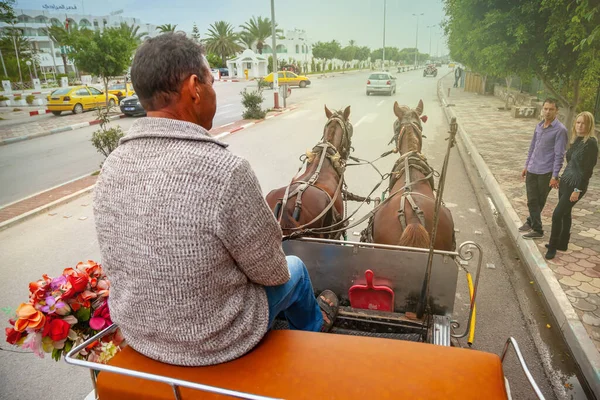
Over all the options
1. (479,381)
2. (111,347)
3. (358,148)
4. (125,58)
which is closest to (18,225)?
(111,347)

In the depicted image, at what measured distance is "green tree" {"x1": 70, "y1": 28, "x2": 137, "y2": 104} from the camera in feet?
53.7

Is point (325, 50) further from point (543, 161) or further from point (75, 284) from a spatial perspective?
point (75, 284)

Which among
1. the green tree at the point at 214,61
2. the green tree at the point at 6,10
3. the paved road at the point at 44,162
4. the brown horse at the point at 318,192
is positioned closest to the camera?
the brown horse at the point at 318,192

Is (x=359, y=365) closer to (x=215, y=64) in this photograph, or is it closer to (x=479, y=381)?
(x=479, y=381)

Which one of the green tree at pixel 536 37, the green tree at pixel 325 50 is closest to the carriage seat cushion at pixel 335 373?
the green tree at pixel 536 37

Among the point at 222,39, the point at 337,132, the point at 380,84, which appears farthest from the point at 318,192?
the point at 222,39

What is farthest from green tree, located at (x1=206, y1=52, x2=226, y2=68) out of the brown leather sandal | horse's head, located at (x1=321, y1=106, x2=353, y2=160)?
the brown leather sandal

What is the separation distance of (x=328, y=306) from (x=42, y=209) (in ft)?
20.4

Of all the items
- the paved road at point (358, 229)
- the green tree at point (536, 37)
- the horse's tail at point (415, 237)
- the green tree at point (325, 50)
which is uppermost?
the green tree at point (325, 50)

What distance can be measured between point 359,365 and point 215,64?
55304 millimetres

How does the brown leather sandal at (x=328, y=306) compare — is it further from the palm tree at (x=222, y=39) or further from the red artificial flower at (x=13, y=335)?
the palm tree at (x=222, y=39)

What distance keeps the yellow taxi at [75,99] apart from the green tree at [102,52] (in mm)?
2042

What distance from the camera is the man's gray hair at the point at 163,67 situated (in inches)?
54.9

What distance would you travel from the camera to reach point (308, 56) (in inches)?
2822
